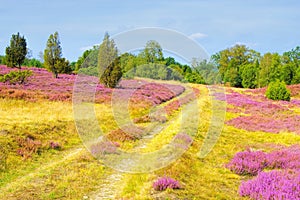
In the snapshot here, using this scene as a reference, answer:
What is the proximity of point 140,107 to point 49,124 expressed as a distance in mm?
12436

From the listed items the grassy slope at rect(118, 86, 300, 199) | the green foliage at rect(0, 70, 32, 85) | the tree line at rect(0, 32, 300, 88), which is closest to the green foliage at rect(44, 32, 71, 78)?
the tree line at rect(0, 32, 300, 88)

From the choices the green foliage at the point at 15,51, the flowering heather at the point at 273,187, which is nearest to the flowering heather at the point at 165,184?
the flowering heather at the point at 273,187

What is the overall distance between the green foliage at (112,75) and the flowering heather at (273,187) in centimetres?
2984

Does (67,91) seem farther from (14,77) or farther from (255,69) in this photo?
(255,69)

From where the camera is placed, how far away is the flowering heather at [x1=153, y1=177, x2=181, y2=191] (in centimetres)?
957

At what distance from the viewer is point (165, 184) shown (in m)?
9.70

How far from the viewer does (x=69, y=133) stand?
17625 millimetres

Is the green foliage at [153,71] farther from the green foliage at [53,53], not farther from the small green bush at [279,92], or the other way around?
the small green bush at [279,92]

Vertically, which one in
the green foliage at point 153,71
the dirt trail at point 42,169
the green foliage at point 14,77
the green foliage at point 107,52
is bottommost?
the dirt trail at point 42,169

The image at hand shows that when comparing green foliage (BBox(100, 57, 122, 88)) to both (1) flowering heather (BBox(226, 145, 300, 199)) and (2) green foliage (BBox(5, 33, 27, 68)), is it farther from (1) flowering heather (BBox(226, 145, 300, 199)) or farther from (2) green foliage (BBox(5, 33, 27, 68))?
(1) flowering heather (BBox(226, 145, 300, 199))

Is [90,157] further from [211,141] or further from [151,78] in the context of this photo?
[151,78]

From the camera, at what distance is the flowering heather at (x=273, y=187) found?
9348mm

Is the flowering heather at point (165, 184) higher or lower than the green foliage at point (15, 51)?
lower

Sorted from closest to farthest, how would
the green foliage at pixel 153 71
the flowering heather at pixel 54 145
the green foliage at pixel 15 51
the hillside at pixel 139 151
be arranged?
the hillside at pixel 139 151, the flowering heather at pixel 54 145, the green foliage at pixel 153 71, the green foliage at pixel 15 51
